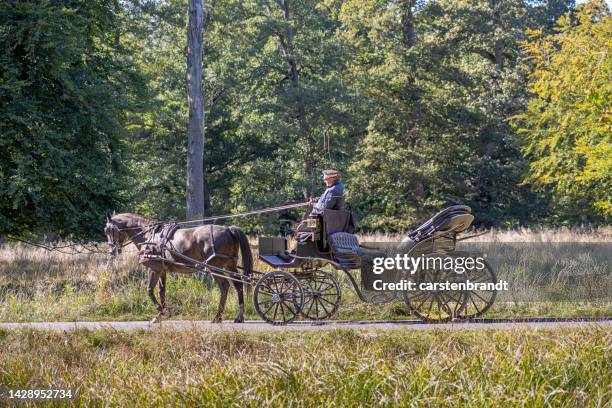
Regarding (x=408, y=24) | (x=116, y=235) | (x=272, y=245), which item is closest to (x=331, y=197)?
(x=272, y=245)

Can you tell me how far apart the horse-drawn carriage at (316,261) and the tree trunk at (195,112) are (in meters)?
5.80

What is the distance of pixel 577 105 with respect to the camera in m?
14.6

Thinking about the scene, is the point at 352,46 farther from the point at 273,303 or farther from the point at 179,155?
the point at 273,303

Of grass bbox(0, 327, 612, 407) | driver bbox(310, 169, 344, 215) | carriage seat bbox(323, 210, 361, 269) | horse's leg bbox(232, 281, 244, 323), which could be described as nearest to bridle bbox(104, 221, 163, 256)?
horse's leg bbox(232, 281, 244, 323)

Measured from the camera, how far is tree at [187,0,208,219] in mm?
19141

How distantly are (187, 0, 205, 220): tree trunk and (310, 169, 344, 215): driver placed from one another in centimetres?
700

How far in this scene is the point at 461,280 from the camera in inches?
486

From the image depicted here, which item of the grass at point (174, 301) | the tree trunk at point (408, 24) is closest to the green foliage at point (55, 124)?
the grass at point (174, 301)

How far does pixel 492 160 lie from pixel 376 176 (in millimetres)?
5852

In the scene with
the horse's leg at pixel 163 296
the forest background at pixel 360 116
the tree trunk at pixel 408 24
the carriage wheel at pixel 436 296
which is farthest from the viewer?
the tree trunk at pixel 408 24

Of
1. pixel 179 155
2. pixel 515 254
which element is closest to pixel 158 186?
pixel 179 155

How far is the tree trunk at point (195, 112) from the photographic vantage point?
19.1m

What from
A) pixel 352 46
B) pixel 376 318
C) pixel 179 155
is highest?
pixel 352 46

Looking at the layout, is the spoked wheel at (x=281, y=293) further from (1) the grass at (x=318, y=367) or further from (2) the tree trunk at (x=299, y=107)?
(2) the tree trunk at (x=299, y=107)
